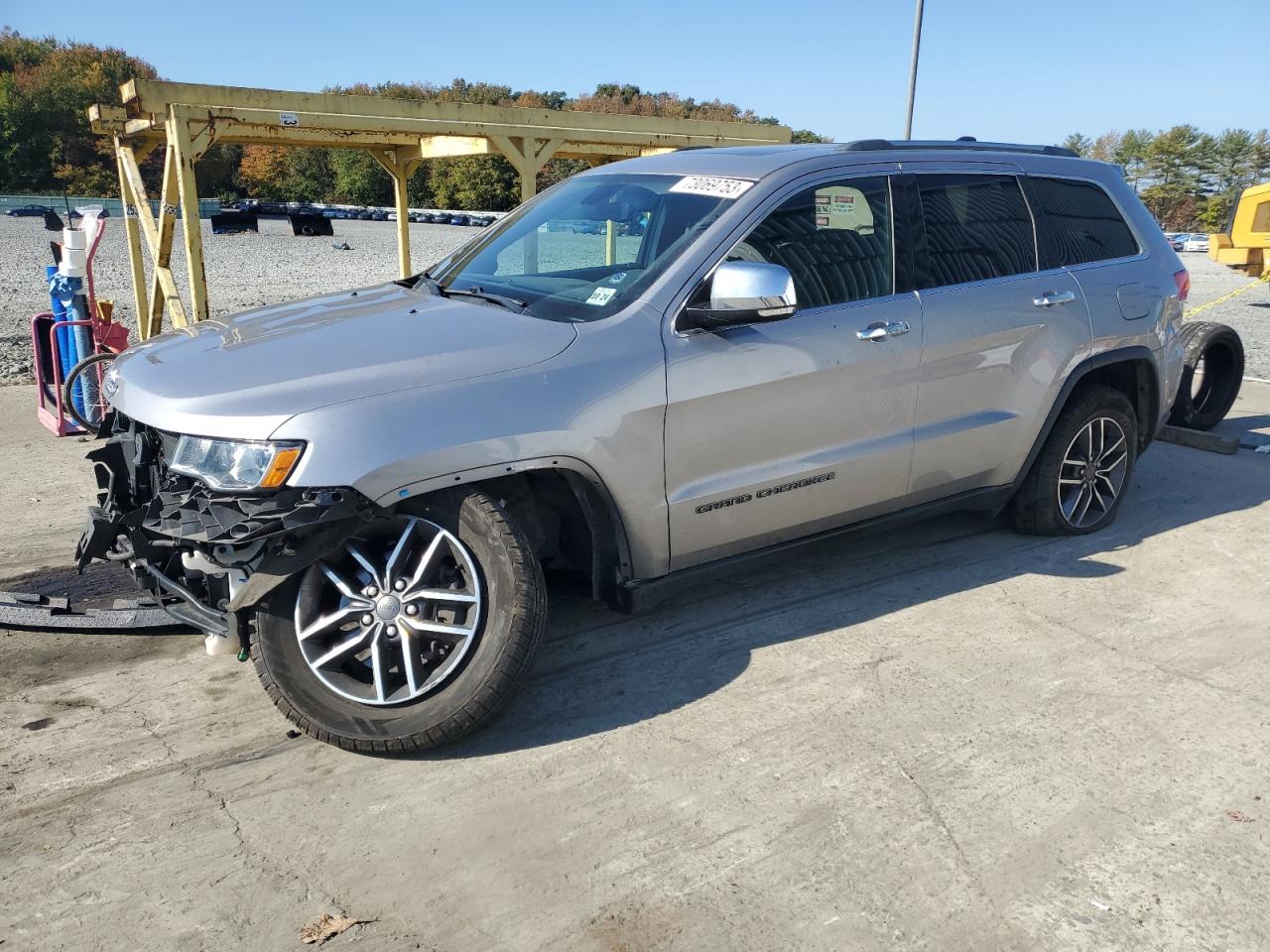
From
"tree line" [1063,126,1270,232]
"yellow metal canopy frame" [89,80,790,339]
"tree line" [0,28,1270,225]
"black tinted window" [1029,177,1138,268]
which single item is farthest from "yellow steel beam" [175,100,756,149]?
"tree line" [1063,126,1270,232]

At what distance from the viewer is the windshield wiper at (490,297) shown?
3952mm

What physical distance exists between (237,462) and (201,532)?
0.77 feet

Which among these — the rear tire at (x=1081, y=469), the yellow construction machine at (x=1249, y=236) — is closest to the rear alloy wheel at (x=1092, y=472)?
the rear tire at (x=1081, y=469)

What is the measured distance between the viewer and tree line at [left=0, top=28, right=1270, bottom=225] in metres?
68.6

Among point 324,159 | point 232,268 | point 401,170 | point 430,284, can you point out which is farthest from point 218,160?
point 430,284

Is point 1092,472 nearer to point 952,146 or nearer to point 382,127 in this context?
point 952,146

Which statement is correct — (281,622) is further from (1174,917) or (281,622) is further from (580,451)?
(1174,917)

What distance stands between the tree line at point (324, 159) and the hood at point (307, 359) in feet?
207

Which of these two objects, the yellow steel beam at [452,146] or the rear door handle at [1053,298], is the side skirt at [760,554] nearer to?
the rear door handle at [1053,298]

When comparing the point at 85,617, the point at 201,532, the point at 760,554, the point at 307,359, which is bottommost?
the point at 85,617

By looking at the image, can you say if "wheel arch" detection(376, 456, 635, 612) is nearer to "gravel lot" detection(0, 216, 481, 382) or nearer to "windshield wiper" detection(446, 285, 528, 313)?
"windshield wiper" detection(446, 285, 528, 313)

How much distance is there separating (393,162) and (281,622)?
949 cm

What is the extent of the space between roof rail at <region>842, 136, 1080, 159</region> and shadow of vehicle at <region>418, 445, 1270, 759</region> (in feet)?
5.71

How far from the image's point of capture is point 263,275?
23562 millimetres
